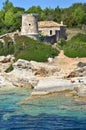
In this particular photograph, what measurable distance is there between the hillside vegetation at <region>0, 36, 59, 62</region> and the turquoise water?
1342 cm

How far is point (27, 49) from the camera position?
47.9 m

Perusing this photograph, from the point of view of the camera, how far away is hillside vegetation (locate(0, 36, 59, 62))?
44.8m

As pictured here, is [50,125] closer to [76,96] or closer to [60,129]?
[60,129]

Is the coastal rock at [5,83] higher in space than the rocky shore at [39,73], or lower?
lower

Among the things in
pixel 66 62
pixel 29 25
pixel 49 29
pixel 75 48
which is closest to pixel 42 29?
pixel 49 29

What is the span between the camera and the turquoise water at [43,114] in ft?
76.3

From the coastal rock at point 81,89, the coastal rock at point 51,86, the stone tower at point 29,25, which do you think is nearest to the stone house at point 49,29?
the stone tower at point 29,25

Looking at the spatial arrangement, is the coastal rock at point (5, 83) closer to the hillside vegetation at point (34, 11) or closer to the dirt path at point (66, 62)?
the dirt path at point (66, 62)

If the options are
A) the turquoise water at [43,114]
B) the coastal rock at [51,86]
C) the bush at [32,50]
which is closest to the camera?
the turquoise water at [43,114]

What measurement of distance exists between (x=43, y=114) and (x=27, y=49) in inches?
897

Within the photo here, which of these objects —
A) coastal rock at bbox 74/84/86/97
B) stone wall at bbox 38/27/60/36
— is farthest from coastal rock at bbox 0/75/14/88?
stone wall at bbox 38/27/60/36

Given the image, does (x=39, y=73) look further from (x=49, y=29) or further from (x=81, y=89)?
(x=49, y=29)

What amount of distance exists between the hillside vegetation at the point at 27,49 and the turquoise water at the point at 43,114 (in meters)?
13.4

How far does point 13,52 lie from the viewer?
1962 inches
